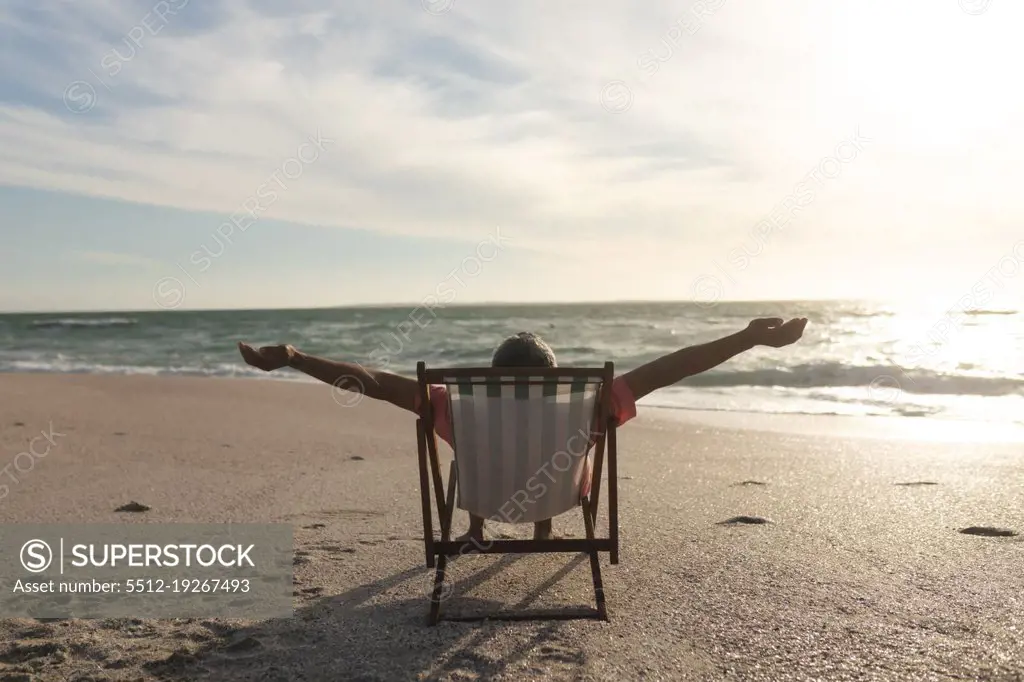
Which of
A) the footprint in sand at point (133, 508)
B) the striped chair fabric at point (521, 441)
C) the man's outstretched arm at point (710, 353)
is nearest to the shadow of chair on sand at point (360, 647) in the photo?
the striped chair fabric at point (521, 441)

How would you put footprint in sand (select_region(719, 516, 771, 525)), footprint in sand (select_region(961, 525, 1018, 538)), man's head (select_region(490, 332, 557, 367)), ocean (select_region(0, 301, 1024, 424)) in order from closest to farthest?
man's head (select_region(490, 332, 557, 367)) → footprint in sand (select_region(961, 525, 1018, 538)) → footprint in sand (select_region(719, 516, 771, 525)) → ocean (select_region(0, 301, 1024, 424))

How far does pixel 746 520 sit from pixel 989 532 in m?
1.28

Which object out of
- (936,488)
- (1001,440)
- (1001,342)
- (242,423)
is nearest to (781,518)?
(936,488)

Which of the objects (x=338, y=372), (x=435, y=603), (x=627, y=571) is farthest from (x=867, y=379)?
(x=338, y=372)

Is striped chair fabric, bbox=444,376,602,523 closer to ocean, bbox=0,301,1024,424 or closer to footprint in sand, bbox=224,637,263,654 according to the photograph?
footprint in sand, bbox=224,637,263,654

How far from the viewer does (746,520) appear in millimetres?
4707

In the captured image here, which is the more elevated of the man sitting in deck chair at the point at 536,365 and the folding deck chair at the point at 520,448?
the man sitting in deck chair at the point at 536,365

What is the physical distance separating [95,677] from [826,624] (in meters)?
2.61

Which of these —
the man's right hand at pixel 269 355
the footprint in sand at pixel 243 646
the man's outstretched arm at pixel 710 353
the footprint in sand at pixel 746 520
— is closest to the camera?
the footprint in sand at pixel 243 646

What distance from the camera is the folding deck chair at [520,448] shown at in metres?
3.12

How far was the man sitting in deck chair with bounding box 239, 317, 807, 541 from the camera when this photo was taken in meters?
3.14

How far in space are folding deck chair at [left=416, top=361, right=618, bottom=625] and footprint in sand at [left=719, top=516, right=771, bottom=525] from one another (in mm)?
1591

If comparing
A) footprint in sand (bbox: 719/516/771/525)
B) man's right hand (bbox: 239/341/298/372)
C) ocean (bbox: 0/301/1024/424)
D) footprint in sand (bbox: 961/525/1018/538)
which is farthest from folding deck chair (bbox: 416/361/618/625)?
ocean (bbox: 0/301/1024/424)

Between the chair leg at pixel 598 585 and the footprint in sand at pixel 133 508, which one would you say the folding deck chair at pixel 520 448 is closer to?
the chair leg at pixel 598 585
